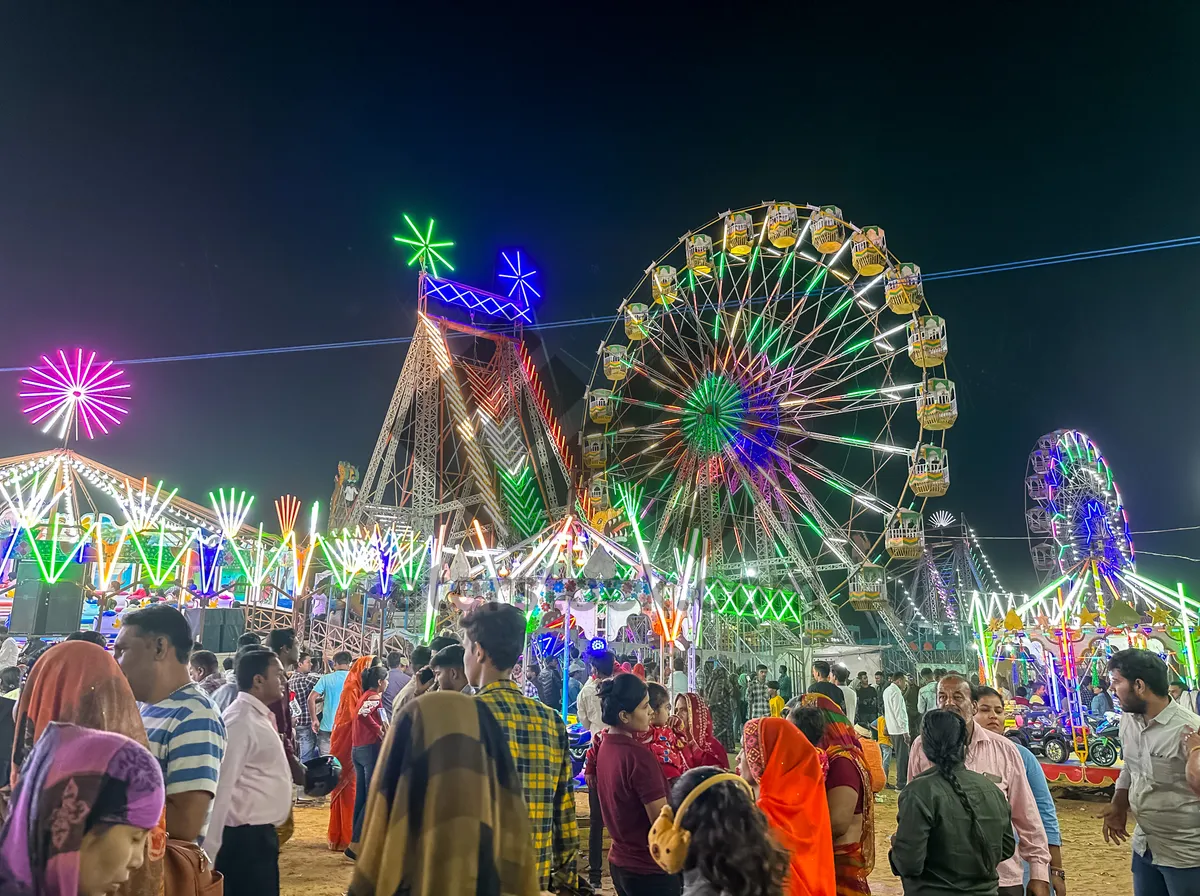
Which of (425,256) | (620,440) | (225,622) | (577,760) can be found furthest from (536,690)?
(425,256)

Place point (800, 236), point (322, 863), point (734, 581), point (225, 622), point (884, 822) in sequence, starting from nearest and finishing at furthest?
point (322, 863)
point (884, 822)
point (800, 236)
point (225, 622)
point (734, 581)

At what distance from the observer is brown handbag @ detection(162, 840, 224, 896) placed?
2.41 metres

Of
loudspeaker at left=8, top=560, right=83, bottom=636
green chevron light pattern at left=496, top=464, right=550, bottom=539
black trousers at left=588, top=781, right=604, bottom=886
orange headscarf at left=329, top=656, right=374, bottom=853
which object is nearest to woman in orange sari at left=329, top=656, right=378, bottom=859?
orange headscarf at left=329, top=656, right=374, bottom=853

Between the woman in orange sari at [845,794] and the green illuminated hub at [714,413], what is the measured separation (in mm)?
16158

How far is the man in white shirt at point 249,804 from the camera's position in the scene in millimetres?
Result: 3418

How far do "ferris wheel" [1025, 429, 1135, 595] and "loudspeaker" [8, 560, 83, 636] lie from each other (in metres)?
24.8

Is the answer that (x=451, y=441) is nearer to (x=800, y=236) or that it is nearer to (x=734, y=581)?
(x=734, y=581)

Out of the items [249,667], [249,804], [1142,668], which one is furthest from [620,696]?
[1142,668]

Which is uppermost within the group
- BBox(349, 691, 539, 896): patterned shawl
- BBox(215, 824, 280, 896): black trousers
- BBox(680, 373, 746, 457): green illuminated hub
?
BBox(680, 373, 746, 457): green illuminated hub

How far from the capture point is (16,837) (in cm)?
157

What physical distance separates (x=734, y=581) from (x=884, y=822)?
17.4 meters

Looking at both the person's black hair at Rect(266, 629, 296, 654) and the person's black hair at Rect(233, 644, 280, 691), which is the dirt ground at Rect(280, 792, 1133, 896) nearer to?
the person's black hair at Rect(266, 629, 296, 654)

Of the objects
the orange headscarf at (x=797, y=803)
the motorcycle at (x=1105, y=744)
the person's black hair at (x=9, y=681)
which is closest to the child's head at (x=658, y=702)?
the orange headscarf at (x=797, y=803)

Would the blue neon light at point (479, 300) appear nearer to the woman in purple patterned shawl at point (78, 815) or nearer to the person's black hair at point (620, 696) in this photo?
the person's black hair at point (620, 696)
